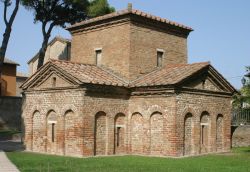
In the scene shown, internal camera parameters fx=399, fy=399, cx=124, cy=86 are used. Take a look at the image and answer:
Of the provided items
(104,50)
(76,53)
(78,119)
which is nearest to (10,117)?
(76,53)

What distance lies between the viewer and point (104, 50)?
20484 millimetres

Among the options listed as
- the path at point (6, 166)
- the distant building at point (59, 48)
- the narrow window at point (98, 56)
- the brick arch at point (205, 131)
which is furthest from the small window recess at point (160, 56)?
the distant building at point (59, 48)

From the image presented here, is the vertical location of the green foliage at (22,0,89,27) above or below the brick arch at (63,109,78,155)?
above

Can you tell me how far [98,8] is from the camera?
31.3 metres

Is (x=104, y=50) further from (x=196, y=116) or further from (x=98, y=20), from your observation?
(x=196, y=116)

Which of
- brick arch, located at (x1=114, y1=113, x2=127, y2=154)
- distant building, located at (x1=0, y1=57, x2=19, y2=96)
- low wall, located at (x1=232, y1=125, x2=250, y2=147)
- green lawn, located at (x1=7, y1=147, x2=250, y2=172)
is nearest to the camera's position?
green lawn, located at (x1=7, y1=147, x2=250, y2=172)

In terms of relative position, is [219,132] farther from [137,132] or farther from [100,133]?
[100,133]

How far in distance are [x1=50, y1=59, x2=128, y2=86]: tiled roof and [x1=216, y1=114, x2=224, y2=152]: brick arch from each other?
4945 millimetres

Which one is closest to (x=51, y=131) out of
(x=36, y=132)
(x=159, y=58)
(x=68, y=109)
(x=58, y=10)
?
(x=36, y=132)

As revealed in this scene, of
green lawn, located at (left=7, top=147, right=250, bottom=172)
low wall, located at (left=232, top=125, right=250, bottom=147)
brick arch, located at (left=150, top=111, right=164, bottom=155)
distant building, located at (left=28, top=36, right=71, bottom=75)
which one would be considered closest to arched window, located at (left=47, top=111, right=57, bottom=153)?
green lawn, located at (left=7, top=147, right=250, bottom=172)

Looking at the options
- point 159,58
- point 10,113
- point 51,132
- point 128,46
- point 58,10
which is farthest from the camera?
point 10,113

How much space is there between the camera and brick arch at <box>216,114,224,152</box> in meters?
19.2

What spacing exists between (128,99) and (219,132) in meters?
4.81

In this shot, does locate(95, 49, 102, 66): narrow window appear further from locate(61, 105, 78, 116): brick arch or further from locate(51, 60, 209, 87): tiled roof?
locate(61, 105, 78, 116): brick arch
